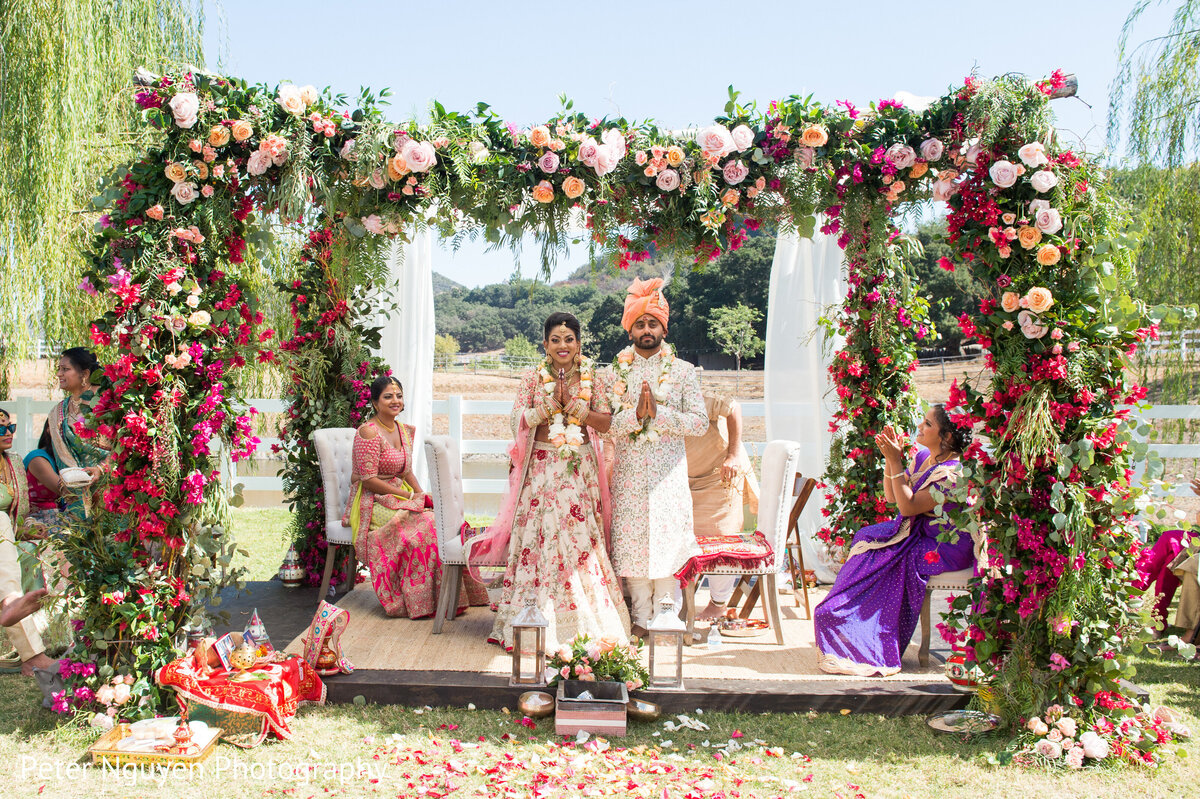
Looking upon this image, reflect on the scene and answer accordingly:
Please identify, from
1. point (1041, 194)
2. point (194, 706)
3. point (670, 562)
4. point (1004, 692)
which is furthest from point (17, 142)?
point (1004, 692)

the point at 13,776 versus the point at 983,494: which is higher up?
the point at 983,494

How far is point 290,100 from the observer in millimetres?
4133

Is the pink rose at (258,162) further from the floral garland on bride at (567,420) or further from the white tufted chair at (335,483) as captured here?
the white tufted chair at (335,483)

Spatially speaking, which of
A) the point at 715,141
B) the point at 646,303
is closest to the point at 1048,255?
the point at 715,141

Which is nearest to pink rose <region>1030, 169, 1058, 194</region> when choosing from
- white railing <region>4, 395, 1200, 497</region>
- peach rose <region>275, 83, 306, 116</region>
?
peach rose <region>275, 83, 306, 116</region>

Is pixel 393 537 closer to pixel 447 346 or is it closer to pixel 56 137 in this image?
pixel 56 137

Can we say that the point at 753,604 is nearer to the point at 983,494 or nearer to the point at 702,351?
the point at 983,494

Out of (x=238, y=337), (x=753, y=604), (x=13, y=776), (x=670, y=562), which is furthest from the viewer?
(x=753, y=604)

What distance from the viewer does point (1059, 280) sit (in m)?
3.87

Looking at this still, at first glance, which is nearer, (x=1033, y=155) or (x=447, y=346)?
(x=1033, y=155)

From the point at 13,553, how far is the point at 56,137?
12.5 ft

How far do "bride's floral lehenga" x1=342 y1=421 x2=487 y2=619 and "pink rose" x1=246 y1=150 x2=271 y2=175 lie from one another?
2.24m

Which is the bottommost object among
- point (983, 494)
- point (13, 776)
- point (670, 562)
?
point (13, 776)

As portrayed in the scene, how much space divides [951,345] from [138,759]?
35222mm
